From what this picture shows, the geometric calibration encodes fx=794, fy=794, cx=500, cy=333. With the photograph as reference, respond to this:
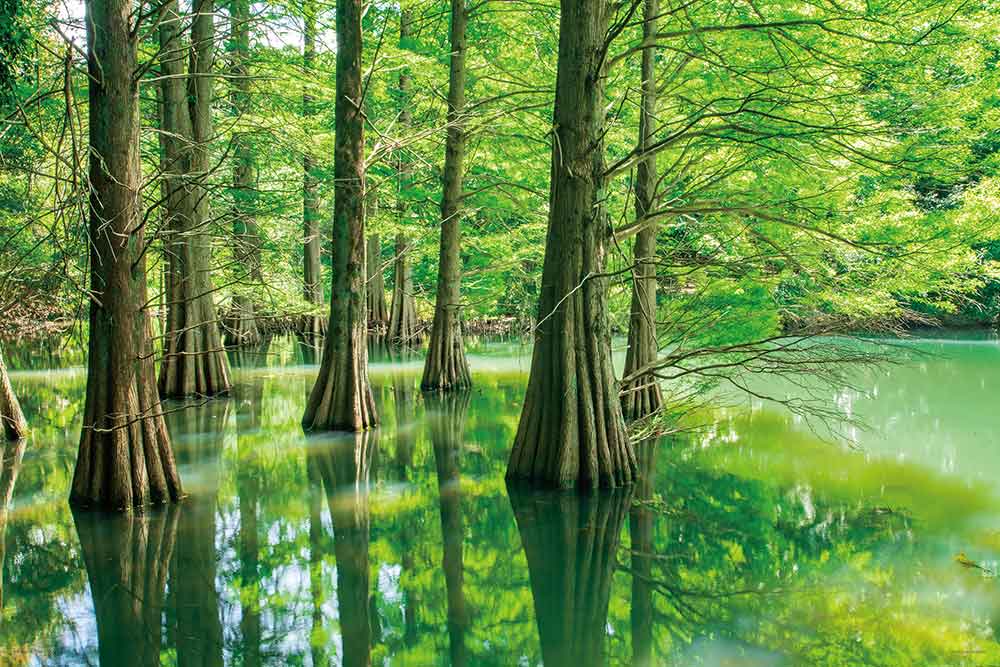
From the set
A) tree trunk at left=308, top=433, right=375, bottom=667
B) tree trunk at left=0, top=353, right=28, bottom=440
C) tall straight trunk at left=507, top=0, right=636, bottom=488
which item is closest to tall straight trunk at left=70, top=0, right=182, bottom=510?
tree trunk at left=308, top=433, right=375, bottom=667

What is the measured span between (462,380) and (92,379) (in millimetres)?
7713

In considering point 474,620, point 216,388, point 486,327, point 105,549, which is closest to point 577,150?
point 474,620

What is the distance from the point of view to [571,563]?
17.0ft

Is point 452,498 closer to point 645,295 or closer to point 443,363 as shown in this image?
point 645,295

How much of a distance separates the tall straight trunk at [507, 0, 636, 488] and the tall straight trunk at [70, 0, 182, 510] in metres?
3.14

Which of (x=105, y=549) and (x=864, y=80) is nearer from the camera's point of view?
(x=105, y=549)

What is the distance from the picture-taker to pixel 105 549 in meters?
5.16

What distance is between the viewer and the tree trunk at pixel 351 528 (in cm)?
406

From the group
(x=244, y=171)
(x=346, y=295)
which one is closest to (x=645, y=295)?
(x=346, y=295)

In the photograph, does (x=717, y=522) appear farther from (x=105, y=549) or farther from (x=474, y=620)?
(x=105, y=549)

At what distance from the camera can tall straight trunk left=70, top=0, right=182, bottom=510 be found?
5.69 meters

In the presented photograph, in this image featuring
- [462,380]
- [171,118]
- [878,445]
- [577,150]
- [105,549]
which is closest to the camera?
[105,549]

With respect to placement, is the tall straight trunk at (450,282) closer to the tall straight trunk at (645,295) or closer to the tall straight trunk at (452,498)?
the tall straight trunk at (452,498)

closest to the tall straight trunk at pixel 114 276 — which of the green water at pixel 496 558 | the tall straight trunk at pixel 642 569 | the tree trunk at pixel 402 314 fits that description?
the green water at pixel 496 558
